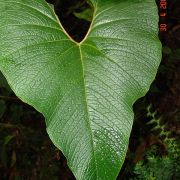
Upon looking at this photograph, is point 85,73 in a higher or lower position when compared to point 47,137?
higher

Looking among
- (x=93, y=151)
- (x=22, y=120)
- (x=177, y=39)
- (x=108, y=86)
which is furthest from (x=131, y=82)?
(x=177, y=39)

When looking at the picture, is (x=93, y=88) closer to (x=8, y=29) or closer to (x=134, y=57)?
(x=134, y=57)

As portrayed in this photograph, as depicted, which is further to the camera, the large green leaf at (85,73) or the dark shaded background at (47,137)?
the dark shaded background at (47,137)

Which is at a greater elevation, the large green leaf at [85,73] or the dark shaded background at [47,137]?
the large green leaf at [85,73]

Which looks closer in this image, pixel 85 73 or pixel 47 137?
pixel 85 73

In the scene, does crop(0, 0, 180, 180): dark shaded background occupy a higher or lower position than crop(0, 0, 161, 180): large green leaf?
lower
